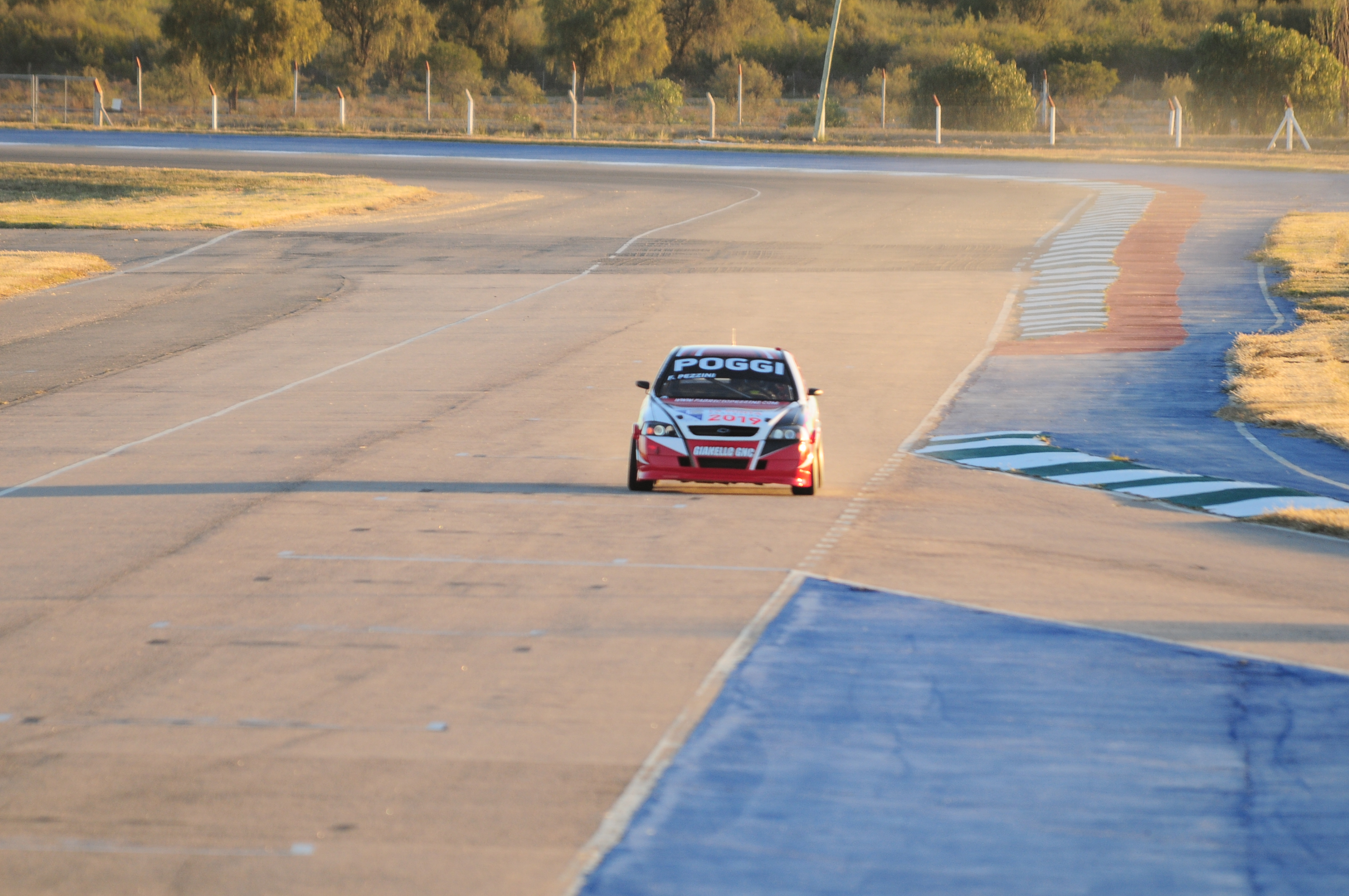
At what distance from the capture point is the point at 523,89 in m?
86.9

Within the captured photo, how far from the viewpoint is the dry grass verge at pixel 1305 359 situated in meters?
20.0

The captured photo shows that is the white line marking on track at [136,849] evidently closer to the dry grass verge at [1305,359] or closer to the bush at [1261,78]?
the dry grass verge at [1305,359]

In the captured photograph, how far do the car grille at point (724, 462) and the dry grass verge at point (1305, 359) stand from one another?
7763 mm

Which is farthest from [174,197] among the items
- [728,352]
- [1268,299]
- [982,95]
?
[982,95]

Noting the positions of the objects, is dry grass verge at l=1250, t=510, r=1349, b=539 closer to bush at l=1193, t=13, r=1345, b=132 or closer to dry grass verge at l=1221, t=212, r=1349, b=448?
dry grass verge at l=1221, t=212, r=1349, b=448

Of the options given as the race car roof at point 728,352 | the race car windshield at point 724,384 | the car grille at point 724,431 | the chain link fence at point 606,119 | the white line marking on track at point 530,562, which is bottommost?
the white line marking on track at point 530,562

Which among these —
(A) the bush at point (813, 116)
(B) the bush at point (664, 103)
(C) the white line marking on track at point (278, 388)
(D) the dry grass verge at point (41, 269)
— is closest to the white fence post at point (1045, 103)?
(A) the bush at point (813, 116)

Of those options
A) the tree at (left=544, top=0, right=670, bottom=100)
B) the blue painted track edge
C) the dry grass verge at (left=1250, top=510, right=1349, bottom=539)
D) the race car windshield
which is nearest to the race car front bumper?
the race car windshield

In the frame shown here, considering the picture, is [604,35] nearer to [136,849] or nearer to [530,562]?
[530,562]

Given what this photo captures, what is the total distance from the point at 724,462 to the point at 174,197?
36.3 metres

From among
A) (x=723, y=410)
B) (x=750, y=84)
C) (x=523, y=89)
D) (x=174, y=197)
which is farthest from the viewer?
(x=523, y=89)

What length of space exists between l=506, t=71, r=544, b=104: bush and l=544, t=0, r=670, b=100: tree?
7.63ft

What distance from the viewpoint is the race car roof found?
1642 centimetres

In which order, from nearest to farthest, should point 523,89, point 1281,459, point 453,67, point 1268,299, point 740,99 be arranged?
point 1281,459 → point 1268,299 → point 740,99 → point 523,89 → point 453,67
